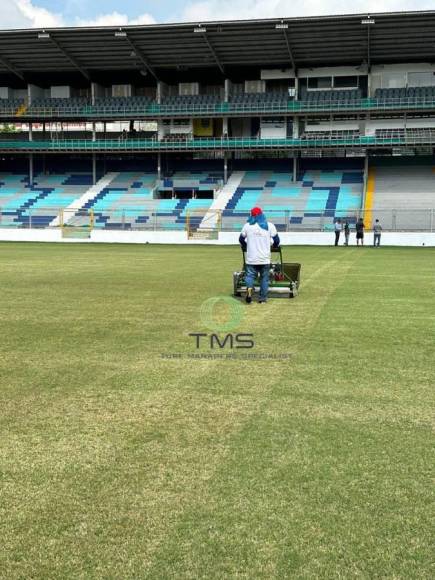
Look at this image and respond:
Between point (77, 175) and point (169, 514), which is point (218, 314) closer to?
point (169, 514)

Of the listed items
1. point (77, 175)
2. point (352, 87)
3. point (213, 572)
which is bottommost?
point (213, 572)

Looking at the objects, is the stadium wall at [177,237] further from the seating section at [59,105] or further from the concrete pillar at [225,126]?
the seating section at [59,105]

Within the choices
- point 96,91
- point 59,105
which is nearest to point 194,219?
point 96,91

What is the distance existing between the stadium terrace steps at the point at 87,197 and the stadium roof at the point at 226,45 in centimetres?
899

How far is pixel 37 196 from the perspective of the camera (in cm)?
5078

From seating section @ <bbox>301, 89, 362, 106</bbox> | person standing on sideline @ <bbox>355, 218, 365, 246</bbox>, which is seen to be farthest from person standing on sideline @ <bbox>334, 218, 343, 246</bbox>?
seating section @ <bbox>301, 89, 362, 106</bbox>

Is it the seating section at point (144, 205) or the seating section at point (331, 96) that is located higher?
the seating section at point (331, 96)

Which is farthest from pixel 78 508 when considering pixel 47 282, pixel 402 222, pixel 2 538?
pixel 402 222

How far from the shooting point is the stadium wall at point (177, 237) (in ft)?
123

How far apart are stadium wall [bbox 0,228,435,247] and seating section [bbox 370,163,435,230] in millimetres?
1644

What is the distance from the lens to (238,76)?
172 ft

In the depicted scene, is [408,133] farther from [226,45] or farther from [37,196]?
[37,196]

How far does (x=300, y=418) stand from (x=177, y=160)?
50.9m

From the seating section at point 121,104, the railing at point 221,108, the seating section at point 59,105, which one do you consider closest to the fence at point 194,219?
the railing at point 221,108
